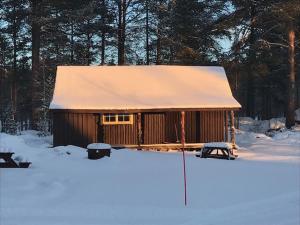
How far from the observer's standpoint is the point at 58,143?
22125 millimetres

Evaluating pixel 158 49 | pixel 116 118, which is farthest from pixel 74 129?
pixel 158 49

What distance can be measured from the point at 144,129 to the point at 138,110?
4.25 feet

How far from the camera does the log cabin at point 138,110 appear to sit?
874 inches

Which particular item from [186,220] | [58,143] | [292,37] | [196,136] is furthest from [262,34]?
[186,220]

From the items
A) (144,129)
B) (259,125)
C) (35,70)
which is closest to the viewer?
(144,129)

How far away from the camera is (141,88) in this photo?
24.3 m

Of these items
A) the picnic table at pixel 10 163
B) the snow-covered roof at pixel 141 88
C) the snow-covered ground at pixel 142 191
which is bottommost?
the snow-covered ground at pixel 142 191

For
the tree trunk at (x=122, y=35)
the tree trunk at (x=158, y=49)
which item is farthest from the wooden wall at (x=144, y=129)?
the tree trunk at (x=158, y=49)

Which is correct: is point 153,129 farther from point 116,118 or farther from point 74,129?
point 74,129

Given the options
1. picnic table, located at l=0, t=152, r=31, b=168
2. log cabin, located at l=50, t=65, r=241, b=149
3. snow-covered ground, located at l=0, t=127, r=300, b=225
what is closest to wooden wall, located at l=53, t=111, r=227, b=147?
log cabin, located at l=50, t=65, r=241, b=149

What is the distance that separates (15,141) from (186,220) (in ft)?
30.9

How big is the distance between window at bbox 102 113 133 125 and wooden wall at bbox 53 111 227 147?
0.19 meters

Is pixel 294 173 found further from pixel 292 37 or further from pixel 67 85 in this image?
pixel 292 37

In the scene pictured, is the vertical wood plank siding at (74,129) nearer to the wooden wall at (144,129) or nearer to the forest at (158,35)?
the wooden wall at (144,129)
